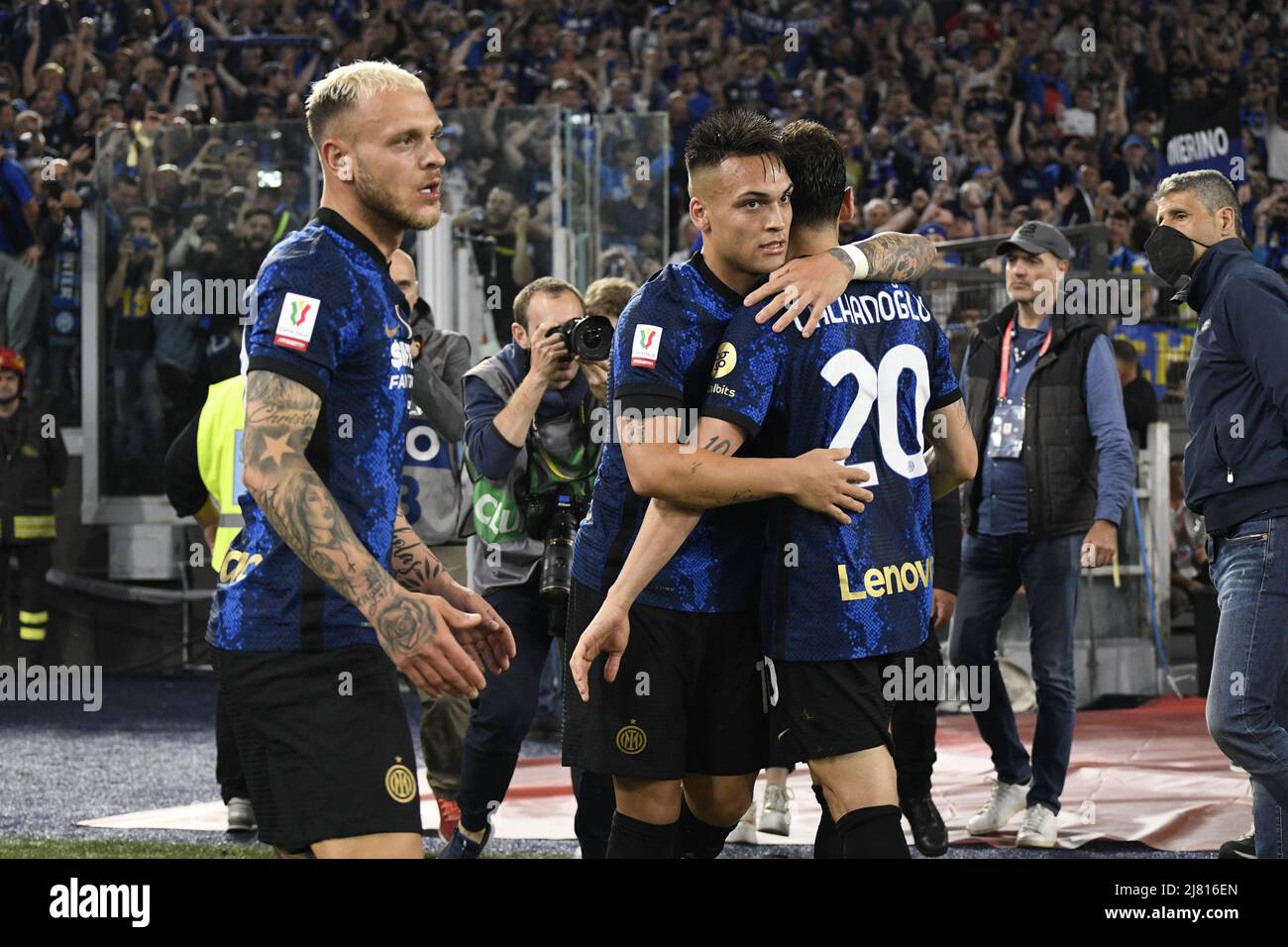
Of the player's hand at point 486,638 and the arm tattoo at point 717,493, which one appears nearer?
the player's hand at point 486,638

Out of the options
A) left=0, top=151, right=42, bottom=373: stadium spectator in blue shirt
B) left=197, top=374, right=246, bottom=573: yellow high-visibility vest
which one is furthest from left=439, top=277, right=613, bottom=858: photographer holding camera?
left=0, top=151, right=42, bottom=373: stadium spectator in blue shirt

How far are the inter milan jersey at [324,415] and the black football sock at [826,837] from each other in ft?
3.91

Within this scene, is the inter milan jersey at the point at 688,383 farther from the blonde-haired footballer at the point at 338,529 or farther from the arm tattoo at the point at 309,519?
the arm tattoo at the point at 309,519

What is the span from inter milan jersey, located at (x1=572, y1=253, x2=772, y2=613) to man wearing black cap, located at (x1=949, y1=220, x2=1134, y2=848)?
2.66 metres

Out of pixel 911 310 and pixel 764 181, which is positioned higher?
pixel 764 181

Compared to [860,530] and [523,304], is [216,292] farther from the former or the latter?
[860,530]

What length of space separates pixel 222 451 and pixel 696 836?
2.84 meters

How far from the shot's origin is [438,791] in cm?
606

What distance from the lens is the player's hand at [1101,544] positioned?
598 centimetres

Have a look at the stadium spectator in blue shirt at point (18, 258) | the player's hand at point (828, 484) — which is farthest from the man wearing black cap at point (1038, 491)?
the stadium spectator in blue shirt at point (18, 258)

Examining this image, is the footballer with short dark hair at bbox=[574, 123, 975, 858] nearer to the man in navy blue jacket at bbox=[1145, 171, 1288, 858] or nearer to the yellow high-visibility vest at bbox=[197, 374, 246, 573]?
the man in navy blue jacket at bbox=[1145, 171, 1288, 858]

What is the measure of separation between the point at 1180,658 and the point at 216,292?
23.3ft

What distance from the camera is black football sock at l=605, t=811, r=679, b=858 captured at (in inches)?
148
